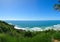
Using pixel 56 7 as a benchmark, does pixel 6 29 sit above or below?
below

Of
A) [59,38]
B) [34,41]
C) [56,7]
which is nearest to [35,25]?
[56,7]

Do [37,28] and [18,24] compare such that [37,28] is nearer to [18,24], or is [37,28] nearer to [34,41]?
[18,24]

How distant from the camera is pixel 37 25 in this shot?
1357cm

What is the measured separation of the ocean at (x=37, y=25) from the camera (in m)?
13.1

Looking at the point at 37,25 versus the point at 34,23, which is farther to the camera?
the point at 37,25

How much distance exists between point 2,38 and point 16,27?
4986 millimetres

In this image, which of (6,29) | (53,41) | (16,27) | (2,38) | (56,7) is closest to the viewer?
(2,38)

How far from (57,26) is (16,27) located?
239 centimetres

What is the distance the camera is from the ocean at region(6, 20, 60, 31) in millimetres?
13070

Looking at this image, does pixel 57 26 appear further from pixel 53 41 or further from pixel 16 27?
pixel 53 41

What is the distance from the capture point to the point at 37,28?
1316 cm

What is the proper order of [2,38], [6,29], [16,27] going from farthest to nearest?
[16,27] → [6,29] → [2,38]

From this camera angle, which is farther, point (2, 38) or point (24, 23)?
point (24, 23)

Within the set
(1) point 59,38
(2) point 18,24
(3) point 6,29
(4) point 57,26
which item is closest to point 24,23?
(2) point 18,24
